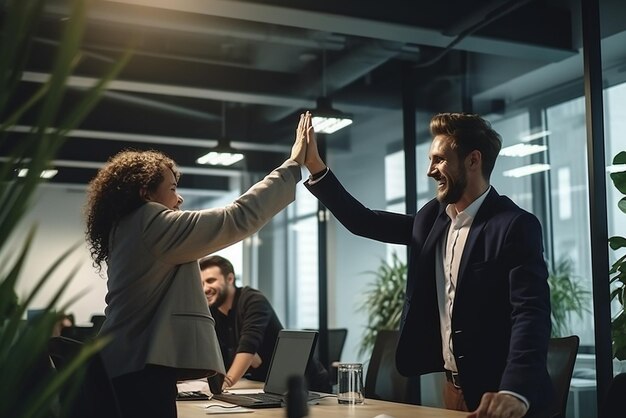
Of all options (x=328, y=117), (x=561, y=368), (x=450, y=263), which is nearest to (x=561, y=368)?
(x=561, y=368)

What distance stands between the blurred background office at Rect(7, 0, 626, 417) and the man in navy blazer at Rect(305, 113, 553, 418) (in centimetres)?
166

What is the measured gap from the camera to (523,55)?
18.2 ft

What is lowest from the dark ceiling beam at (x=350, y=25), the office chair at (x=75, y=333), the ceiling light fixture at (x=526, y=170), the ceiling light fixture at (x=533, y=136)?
the office chair at (x=75, y=333)

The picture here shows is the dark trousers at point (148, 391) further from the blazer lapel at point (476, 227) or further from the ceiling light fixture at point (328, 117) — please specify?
the ceiling light fixture at point (328, 117)

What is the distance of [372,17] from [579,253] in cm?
195

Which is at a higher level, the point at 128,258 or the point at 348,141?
the point at 348,141

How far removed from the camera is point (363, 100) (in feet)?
23.4

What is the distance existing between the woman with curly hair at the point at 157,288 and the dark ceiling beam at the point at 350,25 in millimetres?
2593

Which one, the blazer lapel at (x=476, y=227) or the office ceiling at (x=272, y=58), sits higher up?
the office ceiling at (x=272, y=58)

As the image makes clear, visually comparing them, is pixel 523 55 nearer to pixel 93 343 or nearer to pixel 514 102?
pixel 514 102

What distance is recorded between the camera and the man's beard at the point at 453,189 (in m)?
2.65

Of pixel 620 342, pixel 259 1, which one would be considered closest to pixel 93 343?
pixel 620 342

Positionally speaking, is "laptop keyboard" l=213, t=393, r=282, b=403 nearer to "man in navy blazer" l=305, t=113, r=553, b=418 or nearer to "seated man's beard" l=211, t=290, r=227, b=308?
"man in navy blazer" l=305, t=113, r=553, b=418

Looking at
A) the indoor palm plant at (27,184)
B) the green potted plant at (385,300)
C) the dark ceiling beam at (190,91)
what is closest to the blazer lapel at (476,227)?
the indoor palm plant at (27,184)
